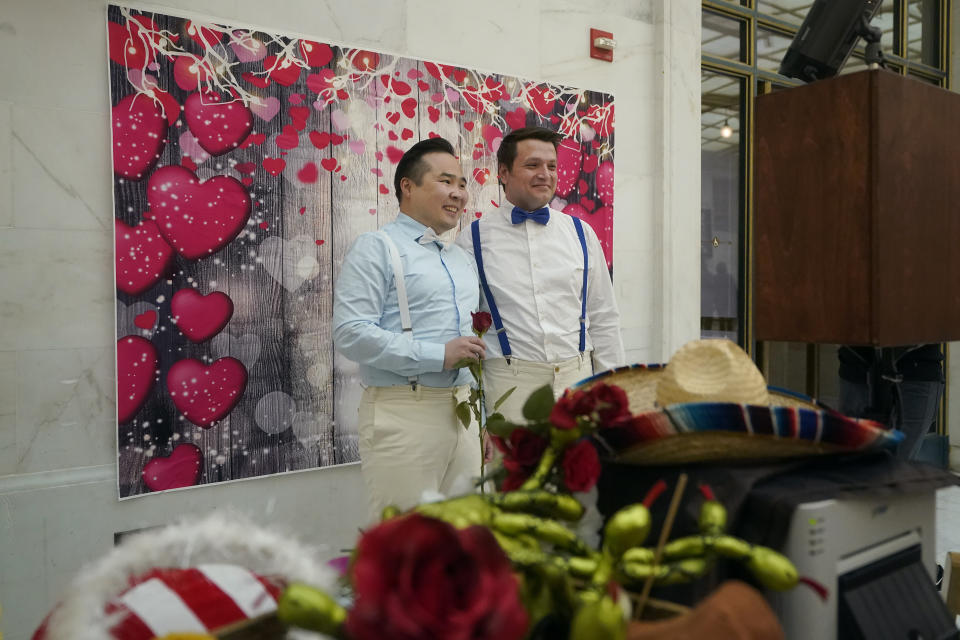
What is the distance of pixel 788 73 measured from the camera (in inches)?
99.0

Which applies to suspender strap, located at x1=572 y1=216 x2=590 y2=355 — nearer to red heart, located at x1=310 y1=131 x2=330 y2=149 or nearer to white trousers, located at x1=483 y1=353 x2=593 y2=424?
white trousers, located at x1=483 y1=353 x2=593 y2=424

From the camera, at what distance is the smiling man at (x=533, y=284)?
7.84 feet

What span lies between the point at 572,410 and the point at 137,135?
7.07ft

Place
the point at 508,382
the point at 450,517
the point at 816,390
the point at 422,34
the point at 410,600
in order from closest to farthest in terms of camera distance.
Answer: the point at 410,600 → the point at 450,517 → the point at 508,382 → the point at 422,34 → the point at 816,390

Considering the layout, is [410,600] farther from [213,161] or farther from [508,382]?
[213,161]

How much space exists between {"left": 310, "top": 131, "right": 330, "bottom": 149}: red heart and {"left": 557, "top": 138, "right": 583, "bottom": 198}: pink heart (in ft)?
3.98

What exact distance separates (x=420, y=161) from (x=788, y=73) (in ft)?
4.41

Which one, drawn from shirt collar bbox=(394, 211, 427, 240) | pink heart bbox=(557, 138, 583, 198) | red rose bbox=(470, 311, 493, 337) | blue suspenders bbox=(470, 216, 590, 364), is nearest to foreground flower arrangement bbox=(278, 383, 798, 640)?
red rose bbox=(470, 311, 493, 337)

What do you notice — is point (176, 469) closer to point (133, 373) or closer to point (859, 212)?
point (133, 373)

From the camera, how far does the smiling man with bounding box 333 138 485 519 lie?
202cm

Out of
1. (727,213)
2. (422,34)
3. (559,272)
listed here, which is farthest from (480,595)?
(727,213)

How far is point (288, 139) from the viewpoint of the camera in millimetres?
2719

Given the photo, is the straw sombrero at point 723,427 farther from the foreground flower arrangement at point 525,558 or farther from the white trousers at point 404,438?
the white trousers at point 404,438

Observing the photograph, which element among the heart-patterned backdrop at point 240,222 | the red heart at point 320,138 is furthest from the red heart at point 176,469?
the red heart at point 320,138
